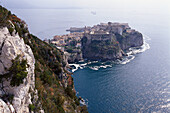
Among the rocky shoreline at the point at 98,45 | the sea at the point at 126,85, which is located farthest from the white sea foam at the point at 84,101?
the rocky shoreline at the point at 98,45

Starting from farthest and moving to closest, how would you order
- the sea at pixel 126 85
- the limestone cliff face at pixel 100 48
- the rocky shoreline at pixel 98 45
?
1. the limestone cliff face at pixel 100 48
2. the rocky shoreline at pixel 98 45
3. the sea at pixel 126 85

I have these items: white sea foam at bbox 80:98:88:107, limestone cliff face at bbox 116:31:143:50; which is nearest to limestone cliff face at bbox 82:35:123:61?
limestone cliff face at bbox 116:31:143:50

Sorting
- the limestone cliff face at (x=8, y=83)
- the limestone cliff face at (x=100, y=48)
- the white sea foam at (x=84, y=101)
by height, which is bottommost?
the white sea foam at (x=84, y=101)

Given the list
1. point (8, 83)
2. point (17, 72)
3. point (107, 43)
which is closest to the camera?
point (8, 83)

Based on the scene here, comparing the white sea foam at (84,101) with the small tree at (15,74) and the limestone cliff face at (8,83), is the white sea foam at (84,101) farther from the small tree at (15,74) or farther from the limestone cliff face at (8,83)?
the small tree at (15,74)

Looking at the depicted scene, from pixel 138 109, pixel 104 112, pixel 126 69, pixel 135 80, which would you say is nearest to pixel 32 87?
pixel 104 112

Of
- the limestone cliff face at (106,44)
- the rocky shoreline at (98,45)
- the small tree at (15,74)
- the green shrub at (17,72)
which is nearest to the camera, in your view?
the small tree at (15,74)

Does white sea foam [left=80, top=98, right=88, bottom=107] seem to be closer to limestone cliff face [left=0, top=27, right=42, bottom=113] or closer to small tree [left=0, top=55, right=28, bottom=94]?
limestone cliff face [left=0, top=27, right=42, bottom=113]

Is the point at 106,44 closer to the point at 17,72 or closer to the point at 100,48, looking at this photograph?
the point at 100,48

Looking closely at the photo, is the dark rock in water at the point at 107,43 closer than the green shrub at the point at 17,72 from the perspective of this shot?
No

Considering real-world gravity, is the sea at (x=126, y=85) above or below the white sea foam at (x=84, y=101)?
above

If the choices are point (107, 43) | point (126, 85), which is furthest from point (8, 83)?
point (107, 43)

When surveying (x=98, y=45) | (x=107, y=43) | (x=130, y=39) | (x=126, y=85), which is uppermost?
(x=130, y=39)
